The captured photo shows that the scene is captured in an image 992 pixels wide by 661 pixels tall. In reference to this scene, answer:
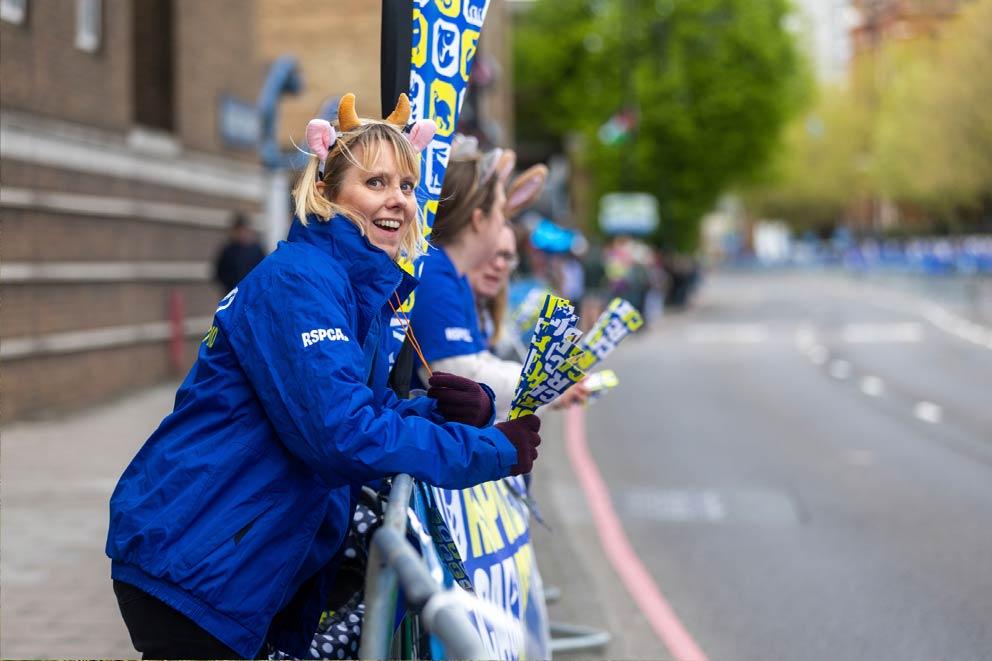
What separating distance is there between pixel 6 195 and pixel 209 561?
1168 centimetres

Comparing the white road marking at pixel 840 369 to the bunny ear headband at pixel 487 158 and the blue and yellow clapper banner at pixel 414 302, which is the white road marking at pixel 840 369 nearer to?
the bunny ear headband at pixel 487 158

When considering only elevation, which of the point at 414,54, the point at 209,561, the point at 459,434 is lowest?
the point at 209,561

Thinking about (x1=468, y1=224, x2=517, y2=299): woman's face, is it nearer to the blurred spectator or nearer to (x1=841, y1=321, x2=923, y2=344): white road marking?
the blurred spectator

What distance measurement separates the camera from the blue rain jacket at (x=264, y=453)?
290 centimetres

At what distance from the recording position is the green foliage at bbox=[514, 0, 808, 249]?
53344 mm

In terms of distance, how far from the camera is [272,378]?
2908 mm

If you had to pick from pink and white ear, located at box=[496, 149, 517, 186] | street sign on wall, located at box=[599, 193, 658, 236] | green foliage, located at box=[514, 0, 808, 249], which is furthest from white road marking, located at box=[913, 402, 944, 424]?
green foliage, located at box=[514, 0, 808, 249]

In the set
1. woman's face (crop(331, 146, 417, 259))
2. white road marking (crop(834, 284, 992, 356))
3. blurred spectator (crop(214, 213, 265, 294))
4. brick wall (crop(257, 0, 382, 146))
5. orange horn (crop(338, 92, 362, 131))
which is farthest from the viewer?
brick wall (crop(257, 0, 382, 146))

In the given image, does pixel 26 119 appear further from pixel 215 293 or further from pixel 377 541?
pixel 377 541

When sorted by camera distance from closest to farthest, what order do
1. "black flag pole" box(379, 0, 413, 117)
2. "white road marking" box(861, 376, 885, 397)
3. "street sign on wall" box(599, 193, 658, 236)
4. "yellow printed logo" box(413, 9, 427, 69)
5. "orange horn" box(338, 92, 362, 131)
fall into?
"orange horn" box(338, 92, 362, 131), "black flag pole" box(379, 0, 413, 117), "yellow printed logo" box(413, 9, 427, 69), "white road marking" box(861, 376, 885, 397), "street sign on wall" box(599, 193, 658, 236)

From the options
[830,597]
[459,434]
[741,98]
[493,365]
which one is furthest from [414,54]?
[741,98]

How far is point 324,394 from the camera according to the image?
2875 mm

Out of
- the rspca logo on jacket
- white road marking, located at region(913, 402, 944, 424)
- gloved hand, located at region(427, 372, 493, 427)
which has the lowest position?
white road marking, located at region(913, 402, 944, 424)

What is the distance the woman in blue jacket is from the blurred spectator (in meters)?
13.3
